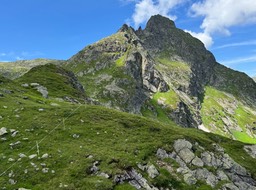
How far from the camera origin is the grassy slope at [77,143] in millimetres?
34656

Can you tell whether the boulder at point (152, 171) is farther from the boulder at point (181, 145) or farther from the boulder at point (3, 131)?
the boulder at point (3, 131)

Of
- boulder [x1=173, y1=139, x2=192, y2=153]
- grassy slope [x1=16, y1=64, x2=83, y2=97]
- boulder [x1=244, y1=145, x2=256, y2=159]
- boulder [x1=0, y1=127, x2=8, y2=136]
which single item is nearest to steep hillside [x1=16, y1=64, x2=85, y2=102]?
grassy slope [x1=16, y1=64, x2=83, y2=97]

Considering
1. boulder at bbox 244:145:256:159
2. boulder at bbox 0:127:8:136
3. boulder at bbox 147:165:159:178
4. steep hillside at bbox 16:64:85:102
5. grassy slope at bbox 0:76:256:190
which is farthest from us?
steep hillside at bbox 16:64:85:102

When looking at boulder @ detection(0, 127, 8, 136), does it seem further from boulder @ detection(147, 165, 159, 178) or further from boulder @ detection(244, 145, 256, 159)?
boulder @ detection(244, 145, 256, 159)

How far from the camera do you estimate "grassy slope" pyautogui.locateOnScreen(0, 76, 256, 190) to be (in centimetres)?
3466

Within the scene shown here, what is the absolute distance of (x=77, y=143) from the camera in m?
43.2

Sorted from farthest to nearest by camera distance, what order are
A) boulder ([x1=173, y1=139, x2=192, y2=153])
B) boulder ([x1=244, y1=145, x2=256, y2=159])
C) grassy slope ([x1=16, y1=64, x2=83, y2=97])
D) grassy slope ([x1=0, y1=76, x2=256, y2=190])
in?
grassy slope ([x1=16, y1=64, x2=83, y2=97]) < boulder ([x1=244, y1=145, x2=256, y2=159]) < boulder ([x1=173, y1=139, x2=192, y2=153]) < grassy slope ([x1=0, y1=76, x2=256, y2=190])

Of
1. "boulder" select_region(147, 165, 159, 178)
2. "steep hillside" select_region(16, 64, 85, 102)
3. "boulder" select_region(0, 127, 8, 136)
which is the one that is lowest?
"boulder" select_region(147, 165, 159, 178)

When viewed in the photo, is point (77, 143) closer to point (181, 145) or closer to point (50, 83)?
point (181, 145)

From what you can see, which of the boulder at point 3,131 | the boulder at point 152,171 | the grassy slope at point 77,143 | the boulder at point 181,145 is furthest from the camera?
the boulder at point 181,145

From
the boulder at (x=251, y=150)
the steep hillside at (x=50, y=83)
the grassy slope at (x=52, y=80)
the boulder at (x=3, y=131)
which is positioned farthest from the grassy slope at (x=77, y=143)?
the grassy slope at (x=52, y=80)

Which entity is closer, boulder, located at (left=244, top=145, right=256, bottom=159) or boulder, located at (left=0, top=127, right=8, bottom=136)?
boulder, located at (left=0, top=127, right=8, bottom=136)

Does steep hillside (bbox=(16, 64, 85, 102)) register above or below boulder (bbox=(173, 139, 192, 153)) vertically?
above

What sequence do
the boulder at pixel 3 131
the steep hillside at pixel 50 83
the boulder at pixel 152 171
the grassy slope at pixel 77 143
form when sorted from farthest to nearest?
the steep hillside at pixel 50 83 < the boulder at pixel 3 131 < the boulder at pixel 152 171 < the grassy slope at pixel 77 143
